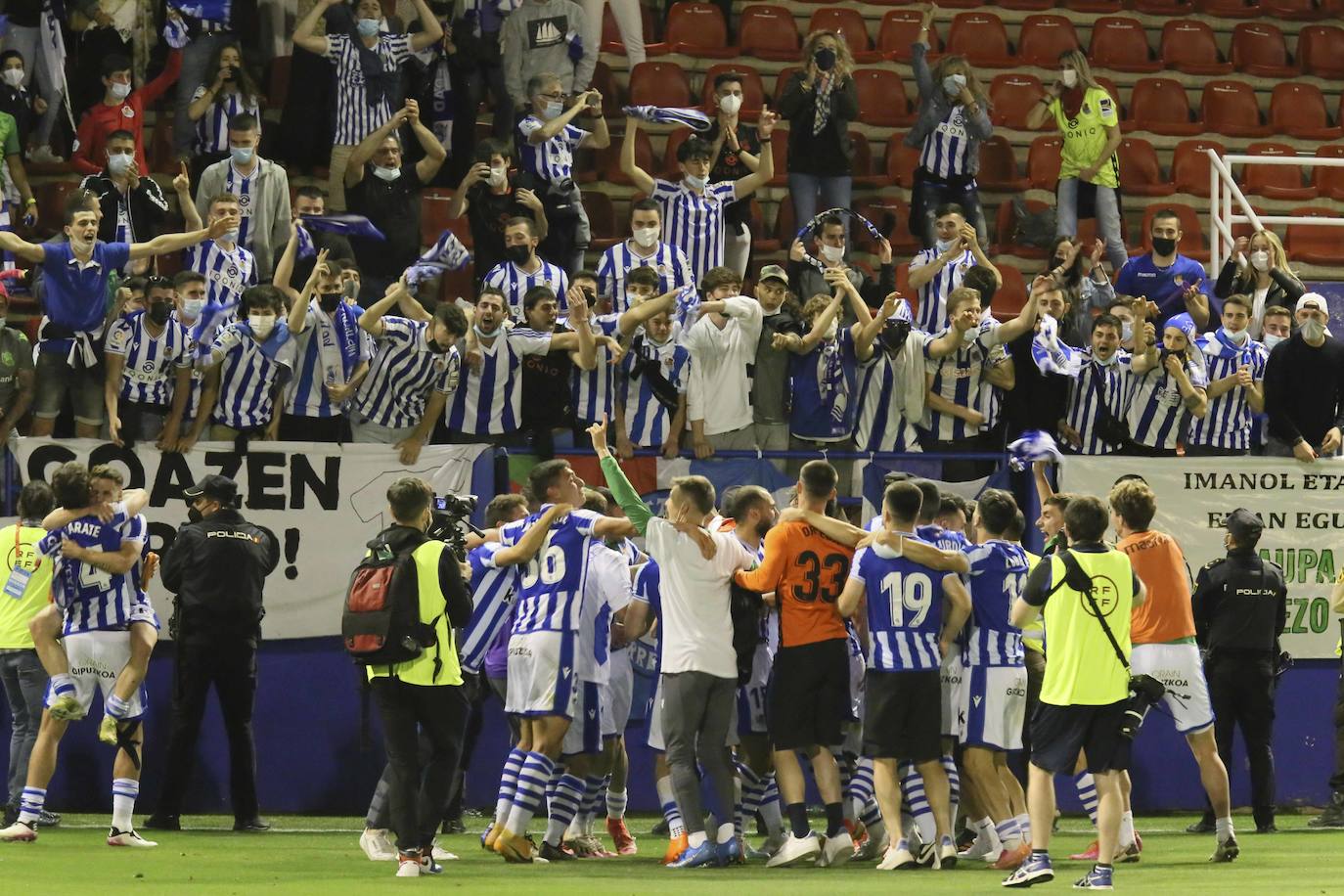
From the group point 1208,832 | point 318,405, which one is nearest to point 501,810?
point 318,405

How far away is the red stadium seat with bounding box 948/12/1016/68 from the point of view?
19.8 m

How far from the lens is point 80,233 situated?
43.1 ft

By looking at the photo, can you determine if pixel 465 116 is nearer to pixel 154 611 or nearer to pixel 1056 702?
pixel 154 611

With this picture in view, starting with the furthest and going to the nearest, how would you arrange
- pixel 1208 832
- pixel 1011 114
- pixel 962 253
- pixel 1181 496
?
pixel 1011 114 → pixel 962 253 → pixel 1181 496 → pixel 1208 832

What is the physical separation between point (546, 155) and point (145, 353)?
4.29 m

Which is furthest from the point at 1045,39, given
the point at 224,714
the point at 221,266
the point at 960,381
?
the point at 224,714

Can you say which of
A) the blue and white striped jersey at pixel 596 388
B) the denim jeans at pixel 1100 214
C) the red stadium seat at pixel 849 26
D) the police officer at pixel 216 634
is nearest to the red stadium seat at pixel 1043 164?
the denim jeans at pixel 1100 214

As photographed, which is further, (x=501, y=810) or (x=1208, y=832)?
(x=1208, y=832)

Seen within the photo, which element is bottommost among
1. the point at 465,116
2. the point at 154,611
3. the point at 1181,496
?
the point at 154,611

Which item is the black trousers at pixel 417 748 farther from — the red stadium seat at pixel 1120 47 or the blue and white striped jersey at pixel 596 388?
the red stadium seat at pixel 1120 47

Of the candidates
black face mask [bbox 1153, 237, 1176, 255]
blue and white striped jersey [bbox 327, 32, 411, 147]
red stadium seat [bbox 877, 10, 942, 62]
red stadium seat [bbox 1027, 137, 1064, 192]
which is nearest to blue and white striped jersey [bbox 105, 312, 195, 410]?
blue and white striped jersey [bbox 327, 32, 411, 147]

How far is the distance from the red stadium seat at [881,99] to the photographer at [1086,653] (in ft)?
33.5

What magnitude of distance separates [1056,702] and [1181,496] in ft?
17.7

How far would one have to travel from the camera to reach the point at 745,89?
1833 cm
